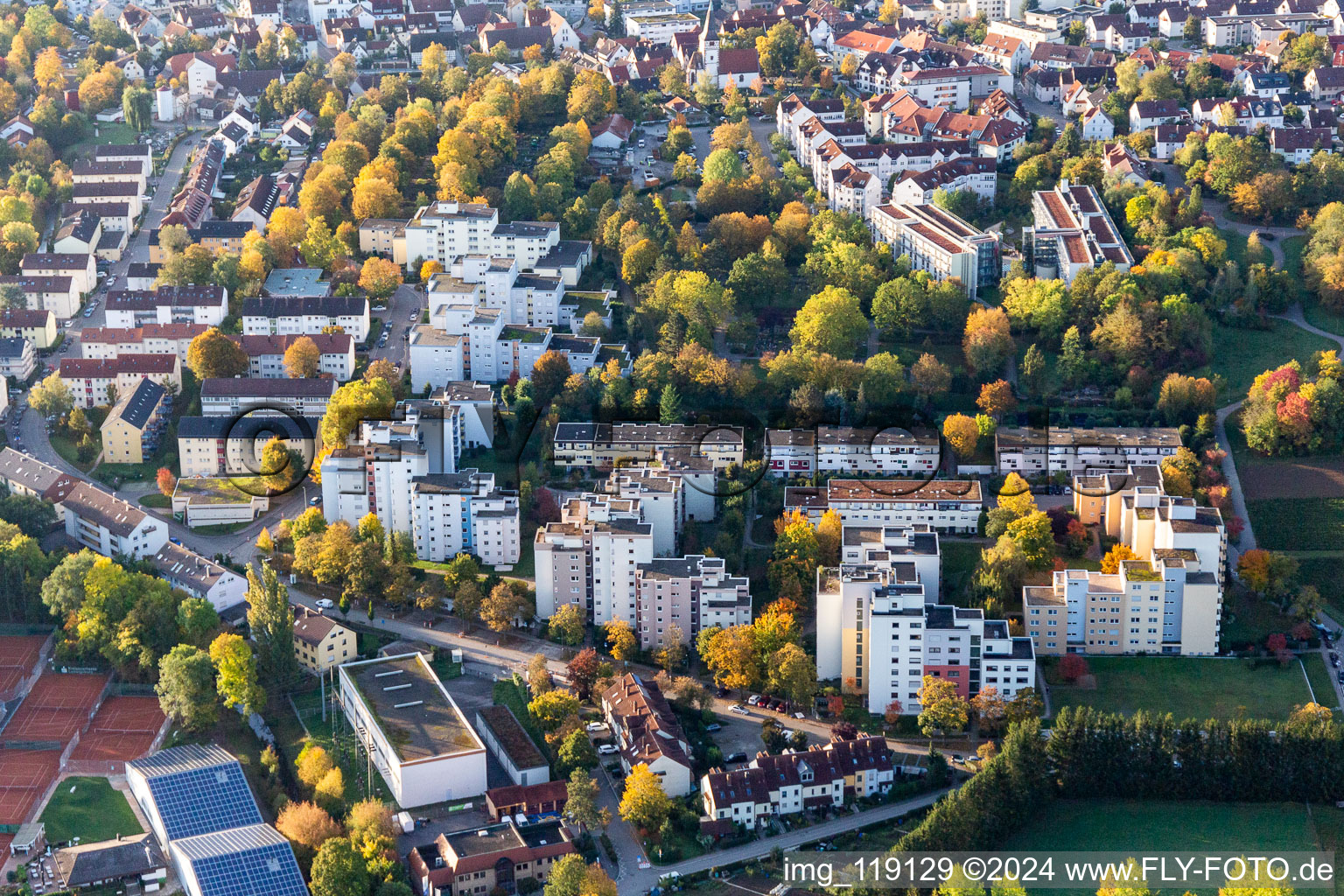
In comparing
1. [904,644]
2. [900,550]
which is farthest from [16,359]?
[904,644]

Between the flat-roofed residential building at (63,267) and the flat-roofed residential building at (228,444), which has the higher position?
the flat-roofed residential building at (63,267)

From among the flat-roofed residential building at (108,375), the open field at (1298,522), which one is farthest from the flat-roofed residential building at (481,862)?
the flat-roofed residential building at (108,375)

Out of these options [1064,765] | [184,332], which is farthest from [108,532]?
[1064,765]

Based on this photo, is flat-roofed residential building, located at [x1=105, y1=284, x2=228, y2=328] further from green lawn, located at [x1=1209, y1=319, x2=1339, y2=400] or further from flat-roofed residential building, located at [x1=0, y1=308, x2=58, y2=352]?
green lawn, located at [x1=1209, y1=319, x2=1339, y2=400]

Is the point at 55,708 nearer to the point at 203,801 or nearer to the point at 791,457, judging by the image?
the point at 203,801

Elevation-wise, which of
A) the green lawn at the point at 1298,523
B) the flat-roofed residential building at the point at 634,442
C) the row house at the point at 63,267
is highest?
the row house at the point at 63,267

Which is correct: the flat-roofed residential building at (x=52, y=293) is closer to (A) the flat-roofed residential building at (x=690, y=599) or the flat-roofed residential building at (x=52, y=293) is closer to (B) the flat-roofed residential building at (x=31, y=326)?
(B) the flat-roofed residential building at (x=31, y=326)

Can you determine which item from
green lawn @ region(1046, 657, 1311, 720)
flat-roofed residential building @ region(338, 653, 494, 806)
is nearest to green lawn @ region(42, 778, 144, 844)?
flat-roofed residential building @ region(338, 653, 494, 806)
